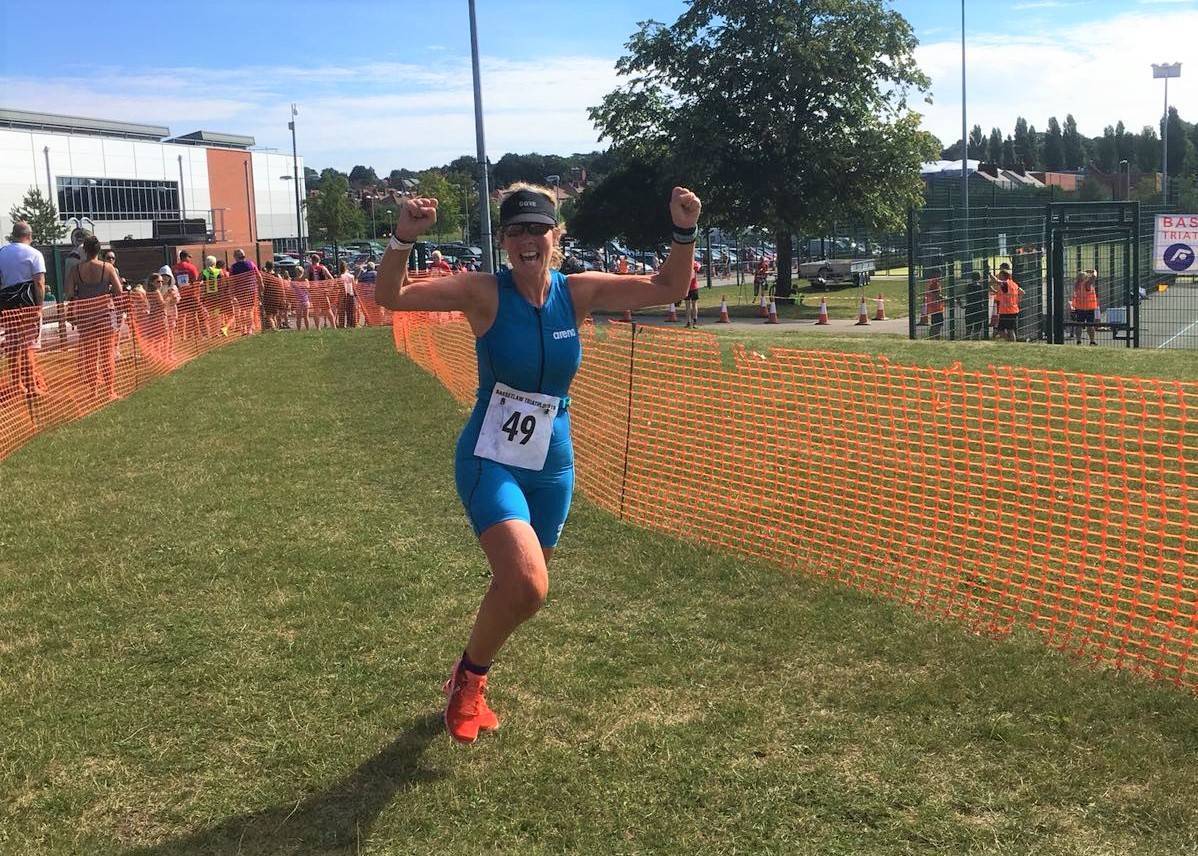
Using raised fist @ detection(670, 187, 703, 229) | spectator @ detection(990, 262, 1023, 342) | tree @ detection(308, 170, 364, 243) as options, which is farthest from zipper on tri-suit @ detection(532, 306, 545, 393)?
tree @ detection(308, 170, 364, 243)

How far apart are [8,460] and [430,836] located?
7.18 meters

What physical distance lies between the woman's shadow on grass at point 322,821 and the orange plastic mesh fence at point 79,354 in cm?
689

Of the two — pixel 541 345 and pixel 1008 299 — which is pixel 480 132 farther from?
pixel 541 345

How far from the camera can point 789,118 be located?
3425cm

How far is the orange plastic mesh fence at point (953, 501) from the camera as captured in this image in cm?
450

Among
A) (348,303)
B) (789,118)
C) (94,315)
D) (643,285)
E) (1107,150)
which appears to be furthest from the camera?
(1107,150)

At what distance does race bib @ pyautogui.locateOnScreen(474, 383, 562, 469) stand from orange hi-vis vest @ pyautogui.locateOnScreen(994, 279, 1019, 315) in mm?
15831

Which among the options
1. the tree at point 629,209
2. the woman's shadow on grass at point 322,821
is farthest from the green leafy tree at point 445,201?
the woman's shadow on grass at point 322,821

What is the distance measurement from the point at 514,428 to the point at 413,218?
0.77 meters

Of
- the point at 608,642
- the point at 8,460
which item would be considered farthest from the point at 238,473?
the point at 608,642

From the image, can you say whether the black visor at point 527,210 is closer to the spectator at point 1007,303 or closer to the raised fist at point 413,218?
the raised fist at point 413,218

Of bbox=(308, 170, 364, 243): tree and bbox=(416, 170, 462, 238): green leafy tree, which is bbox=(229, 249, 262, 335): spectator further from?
bbox=(308, 170, 364, 243): tree

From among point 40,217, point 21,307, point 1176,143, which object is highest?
point 1176,143

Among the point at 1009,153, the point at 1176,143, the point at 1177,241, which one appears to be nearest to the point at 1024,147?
the point at 1009,153
